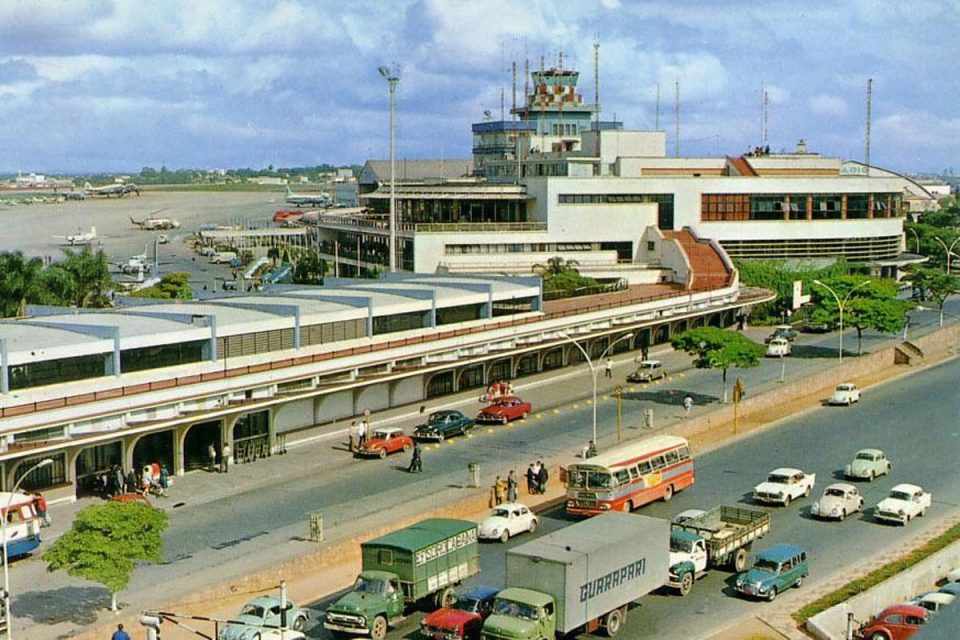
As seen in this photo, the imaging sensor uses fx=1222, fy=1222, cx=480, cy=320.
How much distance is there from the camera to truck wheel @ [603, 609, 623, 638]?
1166 inches

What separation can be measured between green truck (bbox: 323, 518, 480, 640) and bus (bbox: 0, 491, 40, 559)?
9.69m

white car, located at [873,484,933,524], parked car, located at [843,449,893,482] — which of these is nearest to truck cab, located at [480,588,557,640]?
white car, located at [873,484,933,524]

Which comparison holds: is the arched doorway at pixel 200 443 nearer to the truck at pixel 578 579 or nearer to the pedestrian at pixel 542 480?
the pedestrian at pixel 542 480

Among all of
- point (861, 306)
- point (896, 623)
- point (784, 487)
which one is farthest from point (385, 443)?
point (861, 306)

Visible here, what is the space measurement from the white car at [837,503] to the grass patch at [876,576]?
3.21 metres

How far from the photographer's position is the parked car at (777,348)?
72.3m

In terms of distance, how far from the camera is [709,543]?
112 feet

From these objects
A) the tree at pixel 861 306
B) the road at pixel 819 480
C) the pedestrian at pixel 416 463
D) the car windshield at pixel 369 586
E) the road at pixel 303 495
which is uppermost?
the tree at pixel 861 306

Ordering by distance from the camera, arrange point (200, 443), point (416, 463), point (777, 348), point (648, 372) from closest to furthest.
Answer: point (416, 463)
point (200, 443)
point (648, 372)
point (777, 348)

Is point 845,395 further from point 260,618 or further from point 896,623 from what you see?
point 260,618

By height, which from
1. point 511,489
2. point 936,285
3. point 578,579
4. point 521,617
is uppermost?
point 936,285

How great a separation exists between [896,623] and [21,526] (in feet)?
76.6

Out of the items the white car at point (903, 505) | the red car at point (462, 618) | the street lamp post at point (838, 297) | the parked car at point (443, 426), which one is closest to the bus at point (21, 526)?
the red car at point (462, 618)

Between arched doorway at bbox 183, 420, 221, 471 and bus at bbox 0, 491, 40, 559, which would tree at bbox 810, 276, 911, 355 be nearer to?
arched doorway at bbox 183, 420, 221, 471
